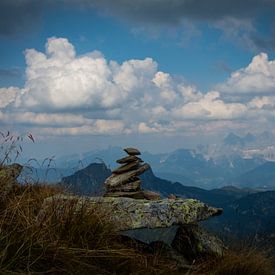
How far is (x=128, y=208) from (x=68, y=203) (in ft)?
7.91

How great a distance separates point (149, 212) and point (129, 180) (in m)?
5.58

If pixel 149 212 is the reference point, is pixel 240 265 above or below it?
below

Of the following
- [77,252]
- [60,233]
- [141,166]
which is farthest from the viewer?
[141,166]

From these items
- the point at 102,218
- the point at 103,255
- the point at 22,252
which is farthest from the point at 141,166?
the point at 22,252

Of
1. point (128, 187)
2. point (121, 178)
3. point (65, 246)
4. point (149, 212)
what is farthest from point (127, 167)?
point (65, 246)

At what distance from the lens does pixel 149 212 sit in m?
11.0

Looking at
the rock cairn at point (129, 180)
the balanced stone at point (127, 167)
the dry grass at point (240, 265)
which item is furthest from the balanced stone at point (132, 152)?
the dry grass at point (240, 265)

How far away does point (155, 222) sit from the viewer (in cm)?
1088

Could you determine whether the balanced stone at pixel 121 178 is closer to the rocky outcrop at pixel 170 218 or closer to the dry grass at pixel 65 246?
the rocky outcrop at pixel 170 218

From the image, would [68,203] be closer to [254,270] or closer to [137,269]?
[137,269]

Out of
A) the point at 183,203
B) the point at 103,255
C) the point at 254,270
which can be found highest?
the point at 183,203

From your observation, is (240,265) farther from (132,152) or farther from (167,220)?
(132,152)

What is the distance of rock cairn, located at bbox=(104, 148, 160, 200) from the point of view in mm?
15398

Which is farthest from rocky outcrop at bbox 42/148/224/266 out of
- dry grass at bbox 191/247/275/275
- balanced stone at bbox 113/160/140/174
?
balanced stone at bbox 113/160/140/174
